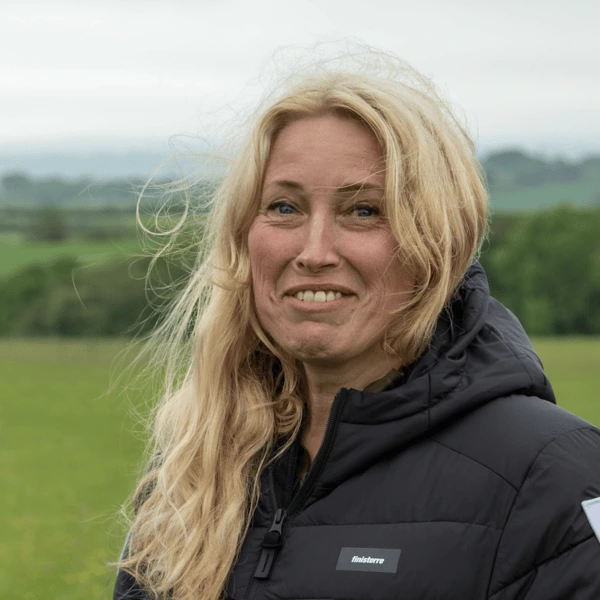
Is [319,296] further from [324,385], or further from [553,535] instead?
[553,535]

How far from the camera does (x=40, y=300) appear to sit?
4484 cm

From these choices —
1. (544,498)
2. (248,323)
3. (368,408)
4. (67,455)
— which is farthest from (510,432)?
(67,455)

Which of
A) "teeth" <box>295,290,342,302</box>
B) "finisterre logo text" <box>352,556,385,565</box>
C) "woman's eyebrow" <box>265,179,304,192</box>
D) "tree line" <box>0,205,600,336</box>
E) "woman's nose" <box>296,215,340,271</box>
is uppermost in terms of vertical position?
"woman's eyebrow" <box>265,179,304,192</box>

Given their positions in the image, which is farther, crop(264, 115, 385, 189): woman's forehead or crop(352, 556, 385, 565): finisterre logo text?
crop(264, 115, 385, 189): woman's forehead

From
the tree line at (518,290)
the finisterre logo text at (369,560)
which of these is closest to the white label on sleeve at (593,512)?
the finisterre logo text at (369,560)

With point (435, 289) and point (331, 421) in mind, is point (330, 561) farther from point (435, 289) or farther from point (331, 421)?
point (435, 289)

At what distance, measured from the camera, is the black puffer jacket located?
2.02 meters

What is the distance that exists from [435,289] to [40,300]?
1728 inches

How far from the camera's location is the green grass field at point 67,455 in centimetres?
1178

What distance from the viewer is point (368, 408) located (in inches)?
91.6

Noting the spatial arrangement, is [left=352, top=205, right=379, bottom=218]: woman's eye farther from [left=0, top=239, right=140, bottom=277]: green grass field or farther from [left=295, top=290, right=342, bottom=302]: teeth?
[left=0, top=239, right=140, bottom=277]: green grass field

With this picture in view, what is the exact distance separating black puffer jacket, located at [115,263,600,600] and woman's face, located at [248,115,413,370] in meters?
0.13

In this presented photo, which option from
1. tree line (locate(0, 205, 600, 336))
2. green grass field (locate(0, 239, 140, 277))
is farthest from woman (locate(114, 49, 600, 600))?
green grass field (locate(0, 239, 140, 277))

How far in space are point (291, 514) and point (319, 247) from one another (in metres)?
0.60
